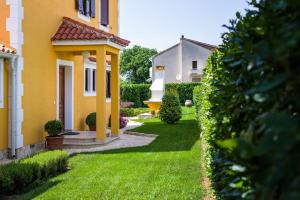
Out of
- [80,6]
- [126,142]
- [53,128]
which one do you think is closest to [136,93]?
[80,6]

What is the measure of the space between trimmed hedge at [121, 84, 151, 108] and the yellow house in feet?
67.3

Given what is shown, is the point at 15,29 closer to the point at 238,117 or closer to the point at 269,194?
the point at 238,117

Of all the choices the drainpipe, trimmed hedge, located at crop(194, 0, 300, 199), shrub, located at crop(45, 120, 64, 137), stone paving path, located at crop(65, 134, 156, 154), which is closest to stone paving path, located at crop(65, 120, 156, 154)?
stone paving path, located at crop(65, 134, 156, 154)

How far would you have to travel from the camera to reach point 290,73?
4.10ft

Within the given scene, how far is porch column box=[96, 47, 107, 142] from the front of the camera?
44.4ft

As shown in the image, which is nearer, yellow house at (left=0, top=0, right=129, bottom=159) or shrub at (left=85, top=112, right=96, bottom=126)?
yellow house at (left=0, top=0, right=129, bottom=159)

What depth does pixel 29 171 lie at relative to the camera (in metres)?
7.84

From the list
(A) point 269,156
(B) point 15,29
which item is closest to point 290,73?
(A) point 269,156

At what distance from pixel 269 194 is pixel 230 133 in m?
1.34

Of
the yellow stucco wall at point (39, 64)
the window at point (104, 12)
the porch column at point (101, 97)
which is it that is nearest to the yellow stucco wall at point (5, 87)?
the yellow stucco wall at point (39, 64)

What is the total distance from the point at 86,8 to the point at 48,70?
4.62 m

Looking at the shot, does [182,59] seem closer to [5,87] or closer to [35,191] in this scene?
[5,87]

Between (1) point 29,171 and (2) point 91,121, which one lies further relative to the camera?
(2) point 91,121

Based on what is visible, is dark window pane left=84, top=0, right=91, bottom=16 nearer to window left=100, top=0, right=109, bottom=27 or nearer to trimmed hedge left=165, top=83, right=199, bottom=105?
window left=100, top=0, right=109, bottom=27
